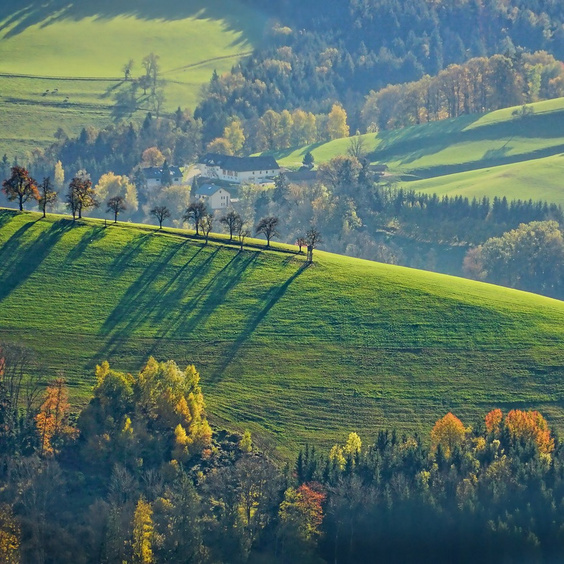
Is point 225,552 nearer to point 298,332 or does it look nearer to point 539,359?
point 298,332

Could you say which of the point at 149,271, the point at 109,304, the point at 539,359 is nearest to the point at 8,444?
the point at 109,304

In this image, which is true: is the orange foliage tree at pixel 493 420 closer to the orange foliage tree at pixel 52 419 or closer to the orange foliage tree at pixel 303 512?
the orange foliage tree at pixel 303 512

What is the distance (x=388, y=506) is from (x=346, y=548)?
4.62 m

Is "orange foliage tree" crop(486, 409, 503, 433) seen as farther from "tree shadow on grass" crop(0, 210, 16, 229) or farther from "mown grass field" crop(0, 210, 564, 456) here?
"tree shadow on grass" crop(0, 210, 16, 229)

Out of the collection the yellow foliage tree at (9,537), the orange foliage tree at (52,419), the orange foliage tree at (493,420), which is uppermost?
the orange foliage tree at (52,419)

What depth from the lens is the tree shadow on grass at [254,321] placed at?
103 meters

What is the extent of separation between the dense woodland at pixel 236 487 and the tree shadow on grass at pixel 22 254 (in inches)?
755

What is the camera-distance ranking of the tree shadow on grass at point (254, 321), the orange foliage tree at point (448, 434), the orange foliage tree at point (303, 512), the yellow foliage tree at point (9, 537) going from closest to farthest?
1. the yellow foliage tree at point (9, 537)
2. the orange foliage tree at point (303, 512)
3. the orange foliage tree at point (448, 434)
4. the tree shadow on grass at point (254, 321)

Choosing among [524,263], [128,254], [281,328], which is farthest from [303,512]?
[524,263]

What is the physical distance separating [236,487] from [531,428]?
25.3 m

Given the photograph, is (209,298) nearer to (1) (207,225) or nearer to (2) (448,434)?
(1) (207,225)

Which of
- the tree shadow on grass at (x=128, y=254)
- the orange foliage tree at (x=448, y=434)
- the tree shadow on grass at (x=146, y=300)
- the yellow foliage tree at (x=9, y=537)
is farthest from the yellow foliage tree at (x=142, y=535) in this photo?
the tree shadow on grass at (x=128, y=254)

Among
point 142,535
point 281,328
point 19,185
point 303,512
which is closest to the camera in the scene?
point 142,535

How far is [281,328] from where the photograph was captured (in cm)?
10931
